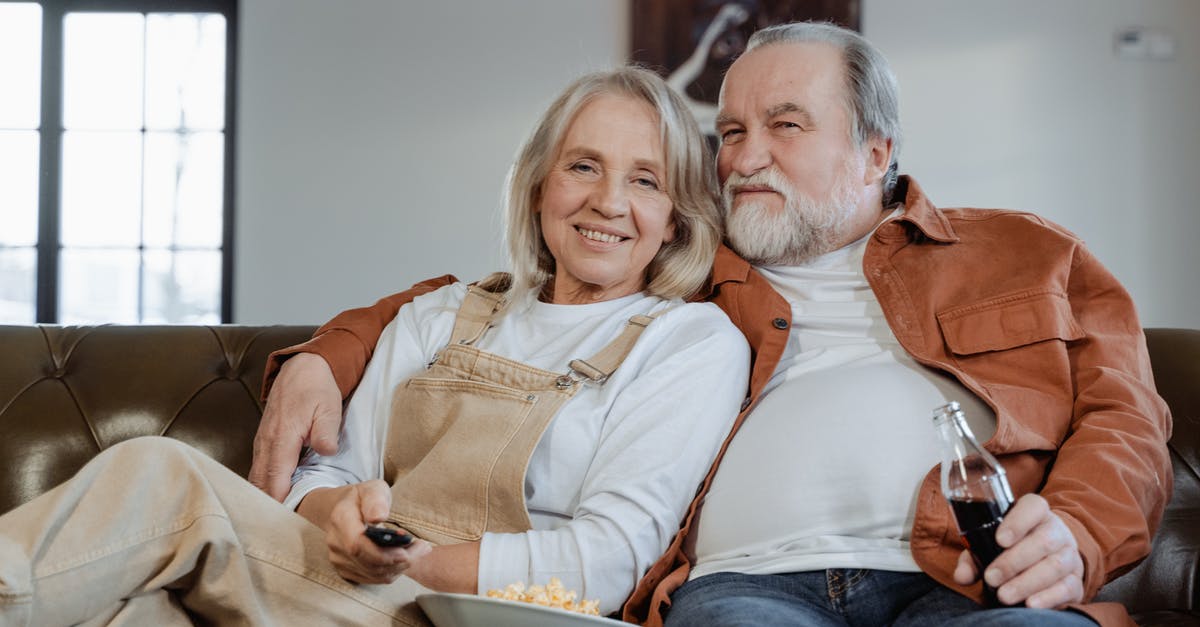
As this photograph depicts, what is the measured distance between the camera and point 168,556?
3.97 ft

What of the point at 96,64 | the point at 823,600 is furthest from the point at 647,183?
the point at 96,64

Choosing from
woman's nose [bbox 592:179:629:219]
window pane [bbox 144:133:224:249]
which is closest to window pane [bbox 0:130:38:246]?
window pane [bbox 144:133:224:249]

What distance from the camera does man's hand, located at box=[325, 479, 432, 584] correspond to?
118cm

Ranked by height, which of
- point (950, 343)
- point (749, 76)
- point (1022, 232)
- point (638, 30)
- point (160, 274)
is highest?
point (638, 30)

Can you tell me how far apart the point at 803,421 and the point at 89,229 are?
401 cm

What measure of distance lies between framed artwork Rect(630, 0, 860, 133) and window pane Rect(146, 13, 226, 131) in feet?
5.77

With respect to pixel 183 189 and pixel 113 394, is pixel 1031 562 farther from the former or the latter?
pixel 183 189

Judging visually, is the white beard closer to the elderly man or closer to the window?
the elderly man

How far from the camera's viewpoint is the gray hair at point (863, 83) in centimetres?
196

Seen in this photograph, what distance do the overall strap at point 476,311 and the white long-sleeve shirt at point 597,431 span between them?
0.07 ft

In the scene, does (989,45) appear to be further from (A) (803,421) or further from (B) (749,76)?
(A) (803,421)

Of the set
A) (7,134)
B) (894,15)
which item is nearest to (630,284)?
(894,15)

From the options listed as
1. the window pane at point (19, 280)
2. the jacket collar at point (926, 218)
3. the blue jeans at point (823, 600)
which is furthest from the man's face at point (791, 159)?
the window pane at point (19, 280)

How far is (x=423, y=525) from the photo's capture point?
5.12ft
